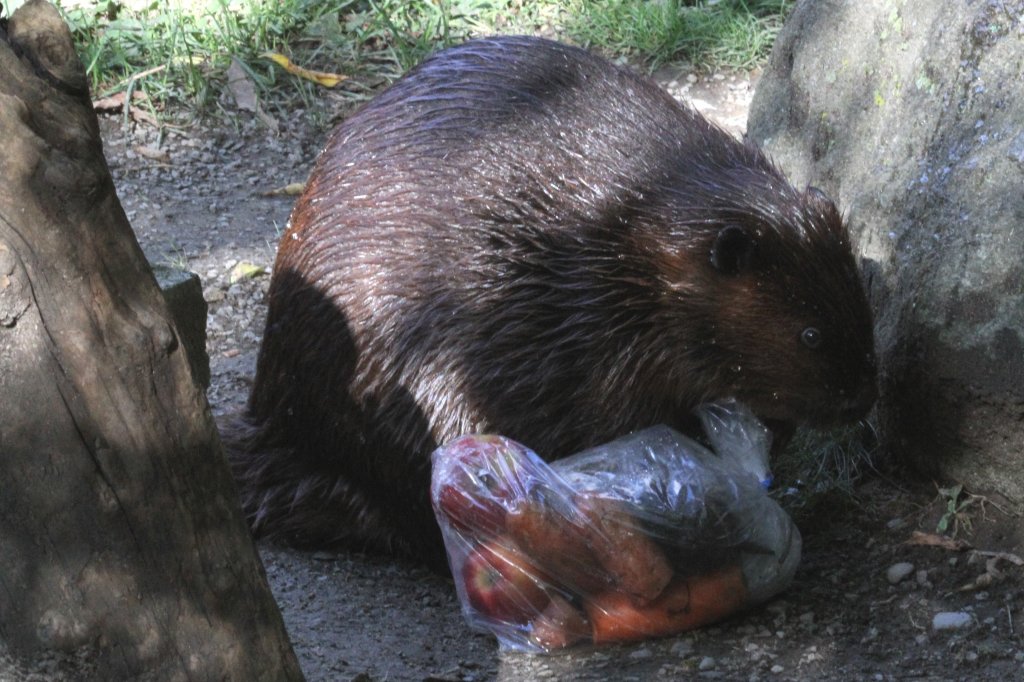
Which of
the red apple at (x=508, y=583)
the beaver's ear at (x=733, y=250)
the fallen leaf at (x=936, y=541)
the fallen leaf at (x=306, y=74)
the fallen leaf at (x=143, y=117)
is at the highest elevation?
the fallen leaf at (x=306, y=74)

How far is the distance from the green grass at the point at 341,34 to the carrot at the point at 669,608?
3.67 meters

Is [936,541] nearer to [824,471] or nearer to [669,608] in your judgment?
[824,471]

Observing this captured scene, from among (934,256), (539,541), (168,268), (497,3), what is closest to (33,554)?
(539,541)

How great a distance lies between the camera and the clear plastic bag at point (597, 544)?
11.3 ft

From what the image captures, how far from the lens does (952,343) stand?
3.78 metres

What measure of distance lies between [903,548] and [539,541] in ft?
3.51

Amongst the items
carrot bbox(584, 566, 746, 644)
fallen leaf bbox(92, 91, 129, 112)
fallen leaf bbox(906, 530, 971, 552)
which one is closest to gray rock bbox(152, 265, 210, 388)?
carrot bbox(584, 566, 746, 644)

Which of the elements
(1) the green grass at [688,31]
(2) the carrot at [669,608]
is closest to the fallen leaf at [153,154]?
(1) the green grass at [688,31]

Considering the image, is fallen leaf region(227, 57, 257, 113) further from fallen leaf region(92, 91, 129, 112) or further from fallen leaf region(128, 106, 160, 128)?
fallen leaf region(92, 91, 129, 112)

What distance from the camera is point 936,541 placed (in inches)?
148

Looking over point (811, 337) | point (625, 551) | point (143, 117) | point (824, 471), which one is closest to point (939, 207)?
point (811, 337)

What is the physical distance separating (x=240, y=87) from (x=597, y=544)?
413 centimetres

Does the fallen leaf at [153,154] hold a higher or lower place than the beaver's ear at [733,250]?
lower

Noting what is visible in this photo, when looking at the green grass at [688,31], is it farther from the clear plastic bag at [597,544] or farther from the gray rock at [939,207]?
the clear plastic bag at [597,544]
